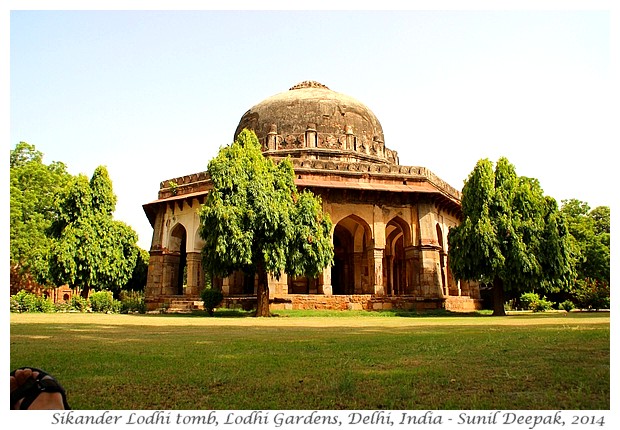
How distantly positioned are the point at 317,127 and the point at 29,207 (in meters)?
16.0

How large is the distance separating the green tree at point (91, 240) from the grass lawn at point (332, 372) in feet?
55.8

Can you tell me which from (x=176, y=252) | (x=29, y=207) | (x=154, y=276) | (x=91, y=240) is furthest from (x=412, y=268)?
(x=29, y=207)

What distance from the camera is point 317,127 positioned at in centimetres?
2773

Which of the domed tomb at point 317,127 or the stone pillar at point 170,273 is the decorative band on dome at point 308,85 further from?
the stone pillar at point 170,273

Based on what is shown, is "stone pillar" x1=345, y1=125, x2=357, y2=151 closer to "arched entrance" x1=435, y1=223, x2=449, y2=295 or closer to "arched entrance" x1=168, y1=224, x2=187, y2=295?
"arched entrance" x1=435, y1=223, x2=449, y2=295

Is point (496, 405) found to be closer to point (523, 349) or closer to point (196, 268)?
point (523, 349)

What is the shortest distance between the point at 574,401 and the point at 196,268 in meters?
21.4

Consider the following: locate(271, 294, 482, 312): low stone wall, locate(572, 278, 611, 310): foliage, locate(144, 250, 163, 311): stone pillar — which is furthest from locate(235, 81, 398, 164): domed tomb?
locate(572, 278, 611, 310): foliage

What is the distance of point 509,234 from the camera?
19.0 meters

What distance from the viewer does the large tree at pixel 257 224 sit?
16.8m

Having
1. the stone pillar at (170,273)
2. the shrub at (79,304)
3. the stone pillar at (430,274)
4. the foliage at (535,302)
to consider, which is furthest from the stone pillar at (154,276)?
the foliage at (535,302)

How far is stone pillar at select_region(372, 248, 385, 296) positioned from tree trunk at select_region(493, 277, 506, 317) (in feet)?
14.5

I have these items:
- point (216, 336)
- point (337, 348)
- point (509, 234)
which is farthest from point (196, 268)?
point (337, 348)

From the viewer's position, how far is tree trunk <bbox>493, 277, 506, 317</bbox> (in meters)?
19.6
